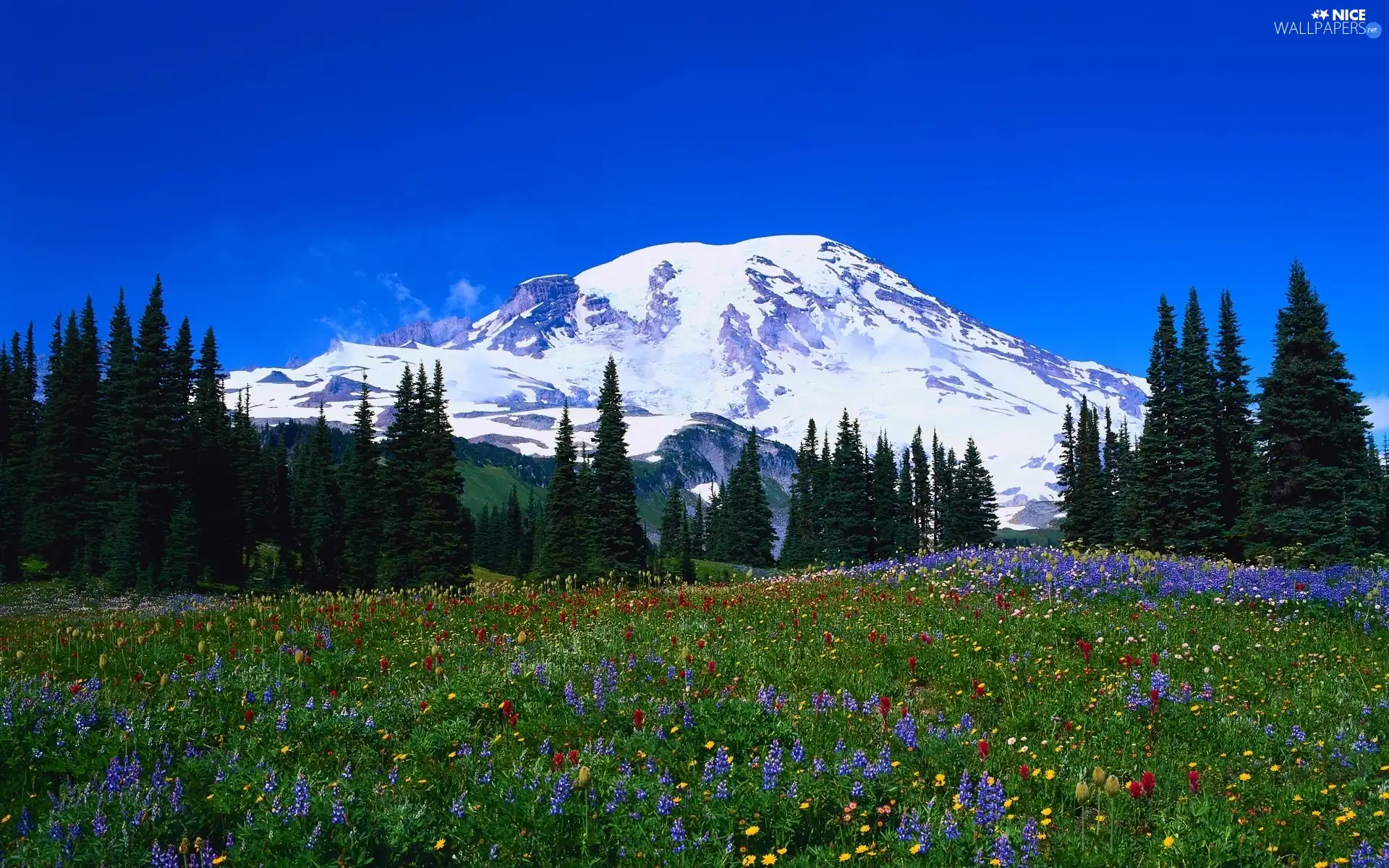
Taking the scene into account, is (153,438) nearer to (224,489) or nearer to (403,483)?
(224,489)

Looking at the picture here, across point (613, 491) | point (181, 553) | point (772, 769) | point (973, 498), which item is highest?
point (613, 491)

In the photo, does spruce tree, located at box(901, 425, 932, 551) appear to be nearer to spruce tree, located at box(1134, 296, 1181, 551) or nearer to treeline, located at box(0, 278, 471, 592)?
spruce tree, located at box(1134, 296, 1181, 551)

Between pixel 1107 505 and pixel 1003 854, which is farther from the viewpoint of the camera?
pixel 1107 505

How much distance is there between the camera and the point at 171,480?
58.8m

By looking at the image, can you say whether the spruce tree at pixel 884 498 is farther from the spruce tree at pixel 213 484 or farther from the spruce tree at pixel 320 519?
the spruce tree at pixel 213 484

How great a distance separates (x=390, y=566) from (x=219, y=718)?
51470 millimetres

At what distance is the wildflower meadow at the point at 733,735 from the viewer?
535 cm

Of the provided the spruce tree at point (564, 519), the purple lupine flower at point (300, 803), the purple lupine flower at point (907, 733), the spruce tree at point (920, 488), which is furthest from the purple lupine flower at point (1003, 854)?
the spruce tree at point (920, 488)

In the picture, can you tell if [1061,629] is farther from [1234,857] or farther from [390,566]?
[390,566]

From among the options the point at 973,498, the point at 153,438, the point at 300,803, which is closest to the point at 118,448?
the point at 153,438

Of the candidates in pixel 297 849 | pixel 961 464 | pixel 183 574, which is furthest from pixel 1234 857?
pixel 961 464

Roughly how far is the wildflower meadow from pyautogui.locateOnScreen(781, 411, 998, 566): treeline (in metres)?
67.9

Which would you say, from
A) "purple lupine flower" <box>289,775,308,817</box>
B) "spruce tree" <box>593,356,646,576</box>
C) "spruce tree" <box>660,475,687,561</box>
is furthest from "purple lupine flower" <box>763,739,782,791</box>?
"spruce tree" <box>660,475,687,561</box>

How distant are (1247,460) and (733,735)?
5454cm
